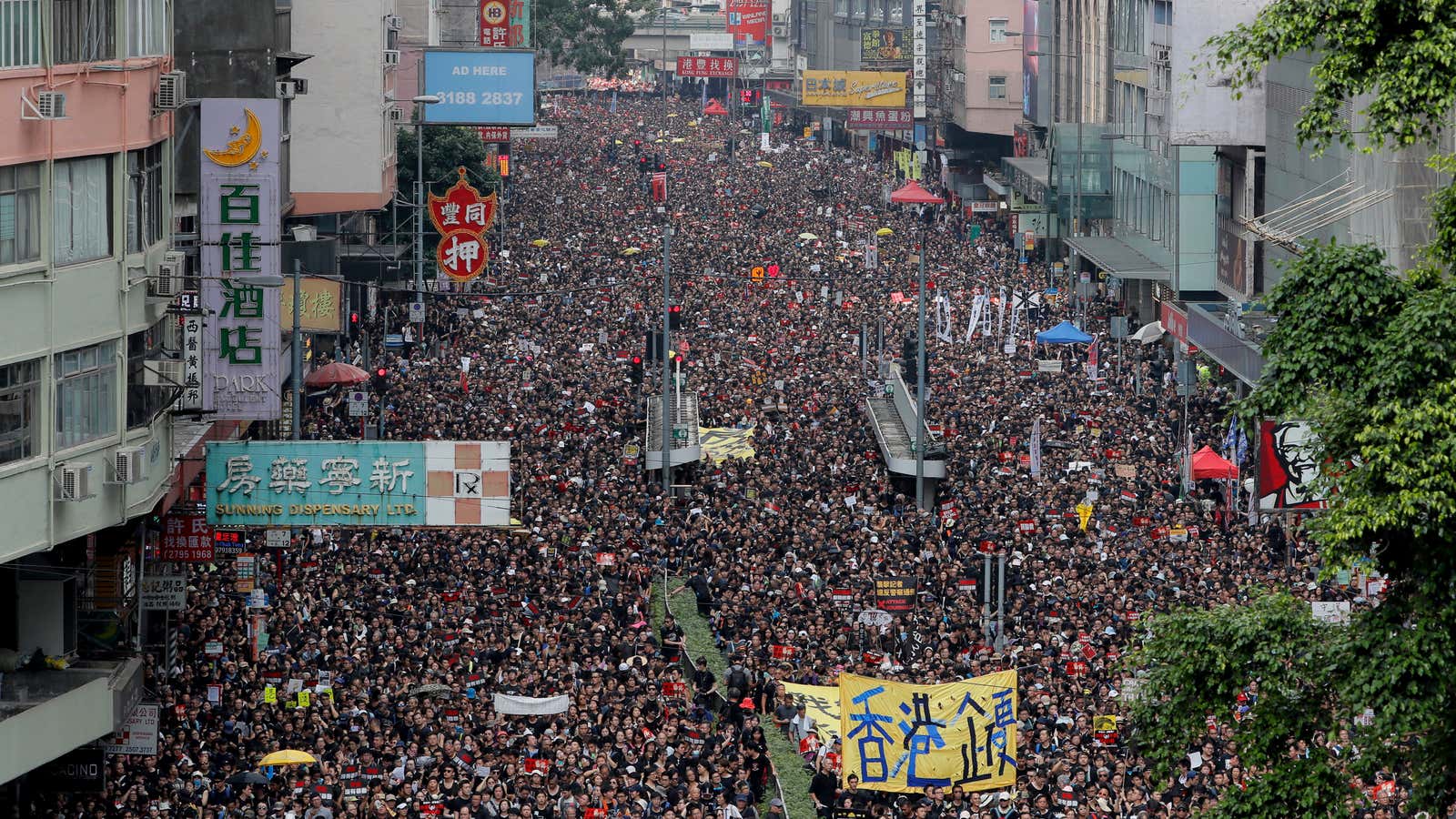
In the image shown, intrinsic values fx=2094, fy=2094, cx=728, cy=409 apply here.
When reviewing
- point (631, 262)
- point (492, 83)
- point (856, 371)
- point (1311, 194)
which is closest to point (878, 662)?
point (1311, 194)

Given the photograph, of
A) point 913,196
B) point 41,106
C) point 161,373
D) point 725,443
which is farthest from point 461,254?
point 913,196

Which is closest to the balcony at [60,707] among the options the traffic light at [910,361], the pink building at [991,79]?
the traffic light at [910,361]

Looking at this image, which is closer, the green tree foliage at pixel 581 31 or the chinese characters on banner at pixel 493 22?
the chinese characters on banner at pixel 493 22

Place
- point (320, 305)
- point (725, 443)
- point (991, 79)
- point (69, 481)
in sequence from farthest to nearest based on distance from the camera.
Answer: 1. point (991, 79)
2. point (320, 305)
3. point (725, 443)
4. point (69, 481)

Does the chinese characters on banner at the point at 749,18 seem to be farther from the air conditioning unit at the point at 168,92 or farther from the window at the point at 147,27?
the air conditioning unit at the point at 168,92

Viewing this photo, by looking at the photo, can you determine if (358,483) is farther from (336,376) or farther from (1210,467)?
(336,376)

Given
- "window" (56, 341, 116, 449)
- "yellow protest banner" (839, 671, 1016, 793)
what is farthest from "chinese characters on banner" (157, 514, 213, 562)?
"yellow protest banner" (839, 671, 1016, 793)

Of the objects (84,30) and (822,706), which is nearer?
(84,30)
